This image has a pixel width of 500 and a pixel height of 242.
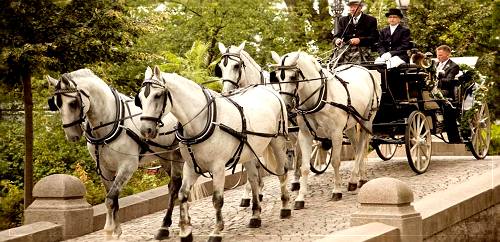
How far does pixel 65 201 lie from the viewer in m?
13.4

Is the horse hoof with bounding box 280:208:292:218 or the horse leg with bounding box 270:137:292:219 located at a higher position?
the horse leg with bounding box 270:137:292:219

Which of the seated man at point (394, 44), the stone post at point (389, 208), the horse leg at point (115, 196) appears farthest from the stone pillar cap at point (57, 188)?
the seated man at point (394, 44)

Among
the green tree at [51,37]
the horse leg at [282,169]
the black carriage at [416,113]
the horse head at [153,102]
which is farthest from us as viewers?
the green tree at [51,37]

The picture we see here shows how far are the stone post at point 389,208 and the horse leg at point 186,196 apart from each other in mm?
2106

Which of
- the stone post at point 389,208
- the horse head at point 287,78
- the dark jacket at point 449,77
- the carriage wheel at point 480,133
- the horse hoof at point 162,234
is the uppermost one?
the dark jacket at point 449,77

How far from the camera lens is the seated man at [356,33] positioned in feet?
56.3

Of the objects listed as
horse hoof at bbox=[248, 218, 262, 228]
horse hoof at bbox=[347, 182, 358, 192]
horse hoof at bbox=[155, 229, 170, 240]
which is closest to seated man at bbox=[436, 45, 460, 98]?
horse hoof at bbox=[347, 182, 358, 192]

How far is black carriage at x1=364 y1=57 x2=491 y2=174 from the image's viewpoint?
17.1 m

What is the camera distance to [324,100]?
14.5 meters

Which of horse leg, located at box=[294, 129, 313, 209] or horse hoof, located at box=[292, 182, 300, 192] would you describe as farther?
horse hoof, located at box=[292, 182, 300, 192]

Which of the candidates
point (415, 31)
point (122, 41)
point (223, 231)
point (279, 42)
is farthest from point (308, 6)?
point (223, 231)

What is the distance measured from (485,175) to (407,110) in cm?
191

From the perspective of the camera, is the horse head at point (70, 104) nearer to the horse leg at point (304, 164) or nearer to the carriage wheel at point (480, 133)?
the horse leg at point (304, 164)

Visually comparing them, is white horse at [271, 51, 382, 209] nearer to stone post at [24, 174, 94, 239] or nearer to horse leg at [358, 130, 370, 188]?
horse leg at [358, 130, 370, 188]
